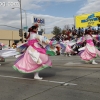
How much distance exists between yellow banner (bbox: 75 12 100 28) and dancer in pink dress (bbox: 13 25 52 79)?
20957mm

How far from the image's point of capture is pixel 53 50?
8.64 meters

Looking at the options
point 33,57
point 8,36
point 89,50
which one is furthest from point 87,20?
point 8,36

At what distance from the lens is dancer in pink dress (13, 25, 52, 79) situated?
7652 millimetres

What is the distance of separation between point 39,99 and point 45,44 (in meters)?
3.21

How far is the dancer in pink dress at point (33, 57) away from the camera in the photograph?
765 cm

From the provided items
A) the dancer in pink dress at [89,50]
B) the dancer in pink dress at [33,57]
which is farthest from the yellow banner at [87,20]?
the dancer in pink dress at [33,57]

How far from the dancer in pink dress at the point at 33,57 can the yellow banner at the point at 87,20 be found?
20957 mm

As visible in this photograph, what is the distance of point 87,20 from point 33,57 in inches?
885

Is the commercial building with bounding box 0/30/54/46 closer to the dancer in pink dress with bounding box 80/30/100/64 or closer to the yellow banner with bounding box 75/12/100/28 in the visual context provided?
the yellow banner with bounding box 75/12/100/28

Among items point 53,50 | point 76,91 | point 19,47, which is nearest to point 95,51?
point 53,50

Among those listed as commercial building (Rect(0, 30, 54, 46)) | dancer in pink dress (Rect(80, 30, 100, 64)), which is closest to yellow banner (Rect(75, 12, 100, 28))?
dancer in pink dress (Rect(80, 30, 100, 64))

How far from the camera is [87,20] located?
95.6 feet

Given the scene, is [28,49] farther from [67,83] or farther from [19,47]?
[67,83]

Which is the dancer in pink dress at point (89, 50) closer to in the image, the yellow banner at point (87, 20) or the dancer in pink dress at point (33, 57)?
the dancer in pink dress at point (33, 57)
